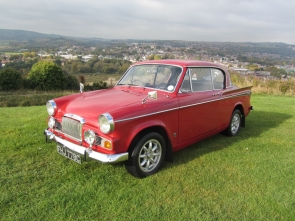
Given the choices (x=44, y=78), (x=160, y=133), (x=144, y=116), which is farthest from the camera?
(x=44, y=78)

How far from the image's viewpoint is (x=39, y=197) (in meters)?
3.11

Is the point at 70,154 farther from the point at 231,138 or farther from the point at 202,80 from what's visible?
the point at 231,138

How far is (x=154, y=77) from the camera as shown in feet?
14.9

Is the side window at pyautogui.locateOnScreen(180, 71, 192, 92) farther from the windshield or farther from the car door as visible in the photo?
the windshield

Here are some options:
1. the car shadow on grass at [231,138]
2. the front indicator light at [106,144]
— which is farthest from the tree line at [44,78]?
the front indicator light at [106,144]

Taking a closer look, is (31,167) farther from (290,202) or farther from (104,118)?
(290,202)

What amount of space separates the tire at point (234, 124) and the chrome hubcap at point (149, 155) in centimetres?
250

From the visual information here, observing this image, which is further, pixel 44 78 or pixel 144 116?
pixel 44 78

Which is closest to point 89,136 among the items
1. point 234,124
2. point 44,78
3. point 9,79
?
point 234,124

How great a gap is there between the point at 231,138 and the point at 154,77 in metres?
2.46

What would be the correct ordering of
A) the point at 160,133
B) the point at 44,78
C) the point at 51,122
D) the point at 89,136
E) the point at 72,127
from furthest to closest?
the point at 44,78 < the point at 51,122 < the point at 160,133 < the point at 72,127 < the point at 89,136

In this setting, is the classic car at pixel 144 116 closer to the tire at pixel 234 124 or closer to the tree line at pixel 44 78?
the tire at pixel 234 124

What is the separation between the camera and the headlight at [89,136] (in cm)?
331

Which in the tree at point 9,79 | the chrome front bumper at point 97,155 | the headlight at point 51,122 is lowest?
the tree at point 9,79
